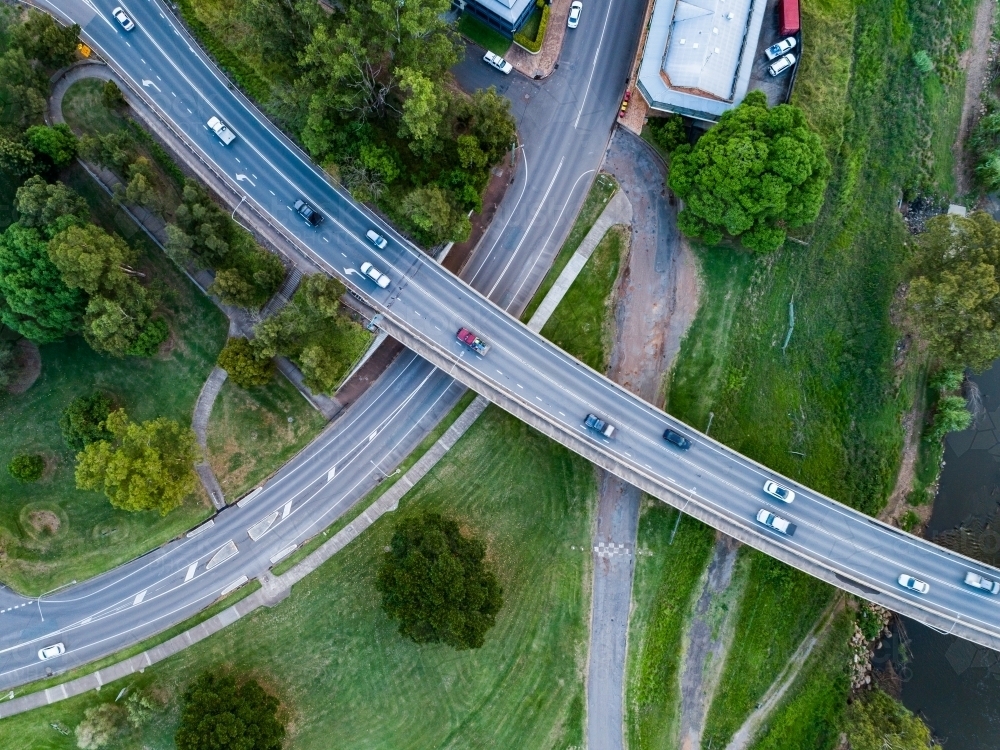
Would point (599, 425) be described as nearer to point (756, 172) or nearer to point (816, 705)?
point (756, 172)

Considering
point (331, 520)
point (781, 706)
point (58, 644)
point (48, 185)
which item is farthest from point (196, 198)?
point (781, 706)

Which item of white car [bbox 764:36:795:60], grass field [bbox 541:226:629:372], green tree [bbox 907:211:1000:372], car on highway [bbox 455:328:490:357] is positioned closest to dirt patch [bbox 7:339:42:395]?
car on highway [bbox 455:328:490:357]

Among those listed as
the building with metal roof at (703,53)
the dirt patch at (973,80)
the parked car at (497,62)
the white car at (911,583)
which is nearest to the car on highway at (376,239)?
the parked car at (497,62)

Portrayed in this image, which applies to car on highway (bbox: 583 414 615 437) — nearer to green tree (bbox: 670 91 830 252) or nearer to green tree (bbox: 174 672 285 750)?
green tree (bbox: 670 91 830 252)

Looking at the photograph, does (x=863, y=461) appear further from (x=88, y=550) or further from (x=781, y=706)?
(x=88, y=550)

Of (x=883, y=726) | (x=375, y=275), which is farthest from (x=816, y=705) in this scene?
(x=375, y=275)
